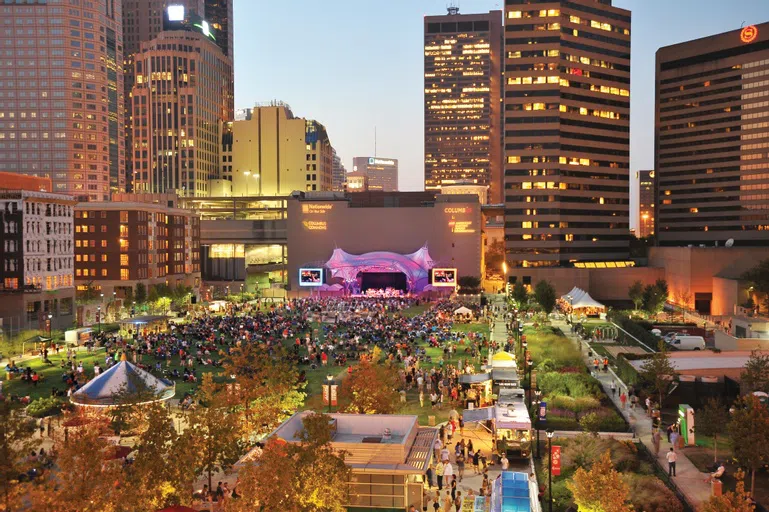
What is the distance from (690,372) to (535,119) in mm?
79846

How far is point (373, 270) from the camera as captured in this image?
95250 mm

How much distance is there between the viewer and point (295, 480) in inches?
681

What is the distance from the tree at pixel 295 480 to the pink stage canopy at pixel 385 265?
75.3 metres

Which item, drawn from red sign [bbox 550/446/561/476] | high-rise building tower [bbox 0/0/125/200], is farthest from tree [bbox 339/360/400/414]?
high-rise building tower [bbox 0/0/125/200]

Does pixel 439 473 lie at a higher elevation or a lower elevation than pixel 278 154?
lower

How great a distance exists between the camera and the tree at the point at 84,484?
15.4m

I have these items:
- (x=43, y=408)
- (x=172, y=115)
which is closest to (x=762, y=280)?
(x=43, y=408)

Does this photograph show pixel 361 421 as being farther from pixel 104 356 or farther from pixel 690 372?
pixel 104 356

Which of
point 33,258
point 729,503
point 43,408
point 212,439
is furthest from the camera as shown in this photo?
point 33,258

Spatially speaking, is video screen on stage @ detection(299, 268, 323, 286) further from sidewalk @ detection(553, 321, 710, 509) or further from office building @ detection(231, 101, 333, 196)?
office building @ detection(231, 101, 333, 196)

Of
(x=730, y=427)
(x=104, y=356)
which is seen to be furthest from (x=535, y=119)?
(x=730, y=427)

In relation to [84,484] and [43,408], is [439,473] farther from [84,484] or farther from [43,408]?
[43,408]

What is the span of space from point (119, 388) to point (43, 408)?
17.7 feet

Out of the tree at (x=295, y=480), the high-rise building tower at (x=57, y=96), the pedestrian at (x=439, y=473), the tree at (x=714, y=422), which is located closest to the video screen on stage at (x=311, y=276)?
the high-rise building tower at (x=57, y=96)
